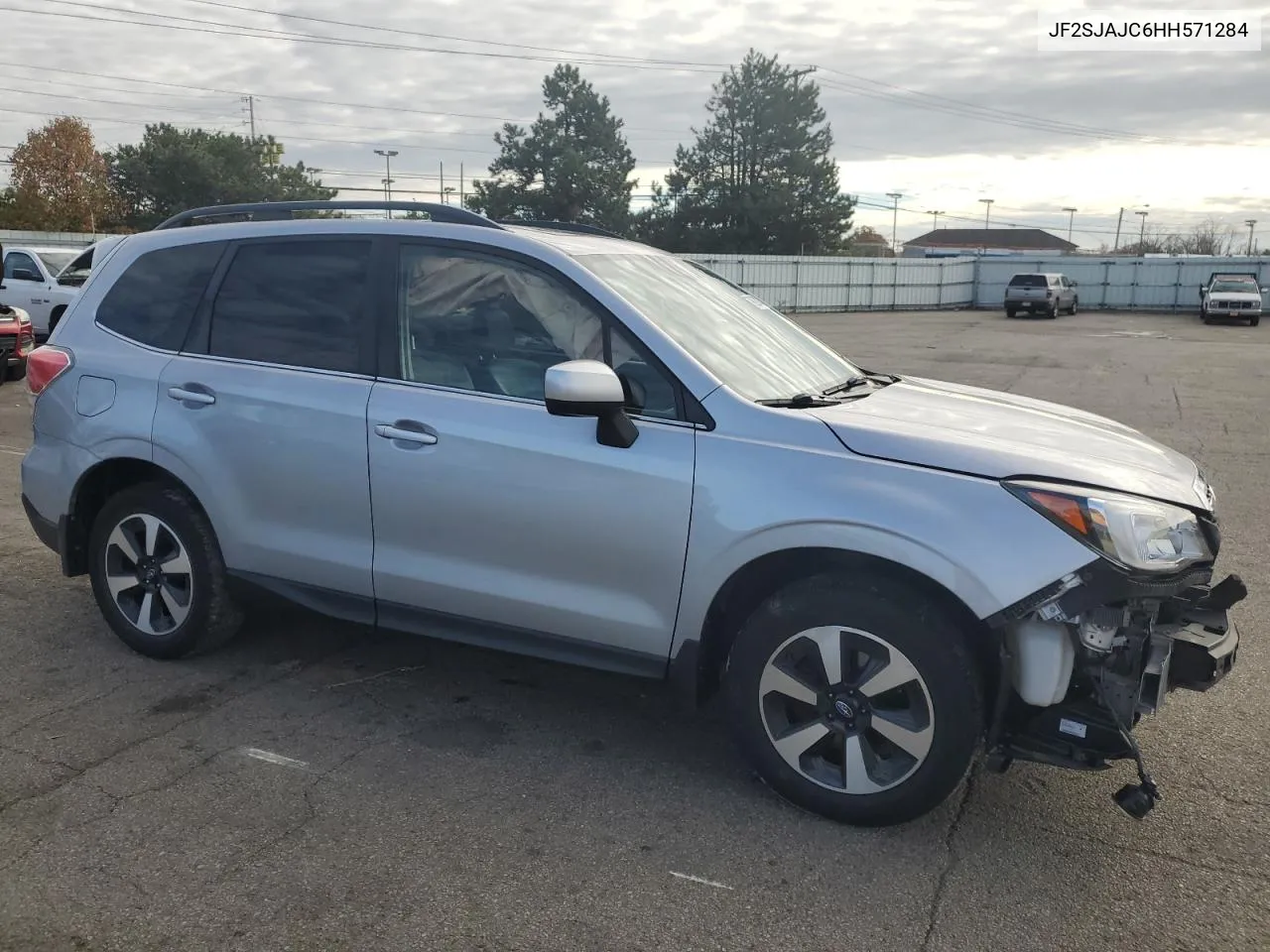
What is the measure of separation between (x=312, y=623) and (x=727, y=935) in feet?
9.64

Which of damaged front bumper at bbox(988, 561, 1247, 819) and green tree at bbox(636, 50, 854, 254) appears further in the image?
green tree at bbox(636, 50, 854, 254)

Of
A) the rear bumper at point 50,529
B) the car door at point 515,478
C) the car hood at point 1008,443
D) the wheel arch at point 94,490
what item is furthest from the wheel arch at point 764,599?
the rear bumper at point 50,529

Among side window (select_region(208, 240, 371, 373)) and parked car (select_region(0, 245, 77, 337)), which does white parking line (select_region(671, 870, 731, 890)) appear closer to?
side window (select_region(208, 240, 371, 373))

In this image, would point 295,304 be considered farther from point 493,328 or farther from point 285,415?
point 493,328

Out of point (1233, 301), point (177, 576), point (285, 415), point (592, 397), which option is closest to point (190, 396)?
point (285, 415)

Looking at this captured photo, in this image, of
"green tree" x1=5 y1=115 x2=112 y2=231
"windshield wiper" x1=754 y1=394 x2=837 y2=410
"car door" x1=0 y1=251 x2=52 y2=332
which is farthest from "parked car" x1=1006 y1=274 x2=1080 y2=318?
"green tree" x1=5 y1=115 x2=112 y2=231

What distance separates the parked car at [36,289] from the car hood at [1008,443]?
55.0 feet

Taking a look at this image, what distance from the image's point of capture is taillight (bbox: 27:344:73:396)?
457 centimetres

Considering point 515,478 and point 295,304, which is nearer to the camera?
point 515,478

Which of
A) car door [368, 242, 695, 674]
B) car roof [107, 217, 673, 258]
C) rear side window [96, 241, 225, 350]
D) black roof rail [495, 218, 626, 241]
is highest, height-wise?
black roof rail [495, 218, 626, 241]

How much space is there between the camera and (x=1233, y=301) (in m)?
35.1

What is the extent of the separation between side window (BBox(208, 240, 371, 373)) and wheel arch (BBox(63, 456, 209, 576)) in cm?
60

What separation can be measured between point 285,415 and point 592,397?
142cm

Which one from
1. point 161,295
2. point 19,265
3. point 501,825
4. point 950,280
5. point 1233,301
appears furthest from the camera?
point 950,280
